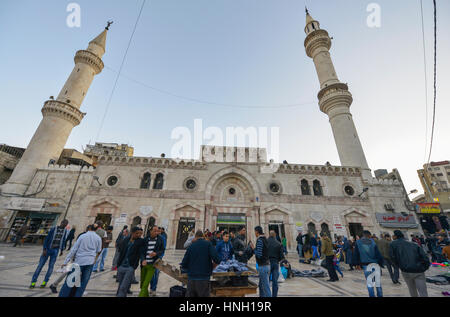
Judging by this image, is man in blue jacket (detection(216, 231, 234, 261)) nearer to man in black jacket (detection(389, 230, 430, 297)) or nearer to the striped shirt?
the striped shirt

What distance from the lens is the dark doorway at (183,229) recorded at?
52.2ft

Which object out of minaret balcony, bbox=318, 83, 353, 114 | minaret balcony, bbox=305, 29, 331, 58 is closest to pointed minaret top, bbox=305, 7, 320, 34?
minaret balcony, bbox=305, 29, 331, 58

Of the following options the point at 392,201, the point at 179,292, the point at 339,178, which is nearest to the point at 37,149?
the point at 179,292

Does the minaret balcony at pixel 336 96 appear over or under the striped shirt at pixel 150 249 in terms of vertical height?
over

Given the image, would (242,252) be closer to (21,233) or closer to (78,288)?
(78,288)

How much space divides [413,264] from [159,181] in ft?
56.5

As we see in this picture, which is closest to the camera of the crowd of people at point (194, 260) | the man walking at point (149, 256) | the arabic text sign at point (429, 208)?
the crowd of people at point (194, 260)

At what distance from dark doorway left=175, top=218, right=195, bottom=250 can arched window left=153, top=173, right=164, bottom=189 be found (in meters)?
3.84

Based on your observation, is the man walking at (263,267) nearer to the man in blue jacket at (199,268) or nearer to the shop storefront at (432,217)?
the man in blue jacket at (199,268)

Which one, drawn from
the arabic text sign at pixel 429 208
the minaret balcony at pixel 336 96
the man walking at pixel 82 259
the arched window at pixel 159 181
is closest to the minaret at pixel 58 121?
the arched window at pixel 159 181

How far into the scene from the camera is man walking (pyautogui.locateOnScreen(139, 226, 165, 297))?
4.37m

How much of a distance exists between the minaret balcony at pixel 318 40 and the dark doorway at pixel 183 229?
1102 inches

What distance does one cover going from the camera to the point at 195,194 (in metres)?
17.2
